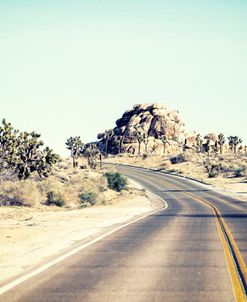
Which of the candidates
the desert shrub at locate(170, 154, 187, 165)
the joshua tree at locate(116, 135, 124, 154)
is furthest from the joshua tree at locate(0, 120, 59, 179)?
the joshua tree at locate(116, 135, 124, 154)

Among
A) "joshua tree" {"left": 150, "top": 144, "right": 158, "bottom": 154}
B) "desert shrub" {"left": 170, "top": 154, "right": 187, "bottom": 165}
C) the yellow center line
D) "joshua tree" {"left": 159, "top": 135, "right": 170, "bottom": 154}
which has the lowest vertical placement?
the yellow center line

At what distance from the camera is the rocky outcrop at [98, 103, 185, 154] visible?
507 ft

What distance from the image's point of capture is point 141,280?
8.66 meters

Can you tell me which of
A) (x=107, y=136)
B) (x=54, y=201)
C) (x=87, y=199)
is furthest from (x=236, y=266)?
(x=107, y=136)

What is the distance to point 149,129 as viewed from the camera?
6373 inches

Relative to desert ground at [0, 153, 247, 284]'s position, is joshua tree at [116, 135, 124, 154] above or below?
above

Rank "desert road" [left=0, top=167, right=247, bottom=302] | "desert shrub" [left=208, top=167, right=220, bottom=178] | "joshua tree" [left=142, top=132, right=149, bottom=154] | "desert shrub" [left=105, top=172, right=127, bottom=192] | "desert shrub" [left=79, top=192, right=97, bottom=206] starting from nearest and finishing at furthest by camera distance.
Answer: "desert road" [left=0, top=167, right=247, bottom=302], "desert shrub" [left=79, top=192, right=97, bottom=206], "desert shrub" [left=105, top=172, right=127, bottom=192], "desert shrub" [left=208, top=167, right=220, bottom=178], "joshua tree" [left=142, top=132, right=149, bottom=154]

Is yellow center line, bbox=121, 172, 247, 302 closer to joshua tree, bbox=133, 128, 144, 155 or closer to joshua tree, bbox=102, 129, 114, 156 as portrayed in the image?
joshua tree, bbox=133, 128, 144, 155

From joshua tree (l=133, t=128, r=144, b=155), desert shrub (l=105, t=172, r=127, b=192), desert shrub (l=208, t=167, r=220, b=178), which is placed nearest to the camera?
desert shrub (l=105, t=172, r=127, b=192)

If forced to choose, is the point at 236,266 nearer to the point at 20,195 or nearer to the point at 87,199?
the point at 20,195

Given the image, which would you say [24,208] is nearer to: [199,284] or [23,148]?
[23,148]

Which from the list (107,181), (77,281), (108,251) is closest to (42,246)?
(108,251)

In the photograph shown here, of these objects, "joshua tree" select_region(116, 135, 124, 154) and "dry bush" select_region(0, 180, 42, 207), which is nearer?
"dry bush" select_region(0, 180, 42, 207)

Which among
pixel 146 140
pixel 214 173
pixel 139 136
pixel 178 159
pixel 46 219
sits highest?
pixel 139 136
